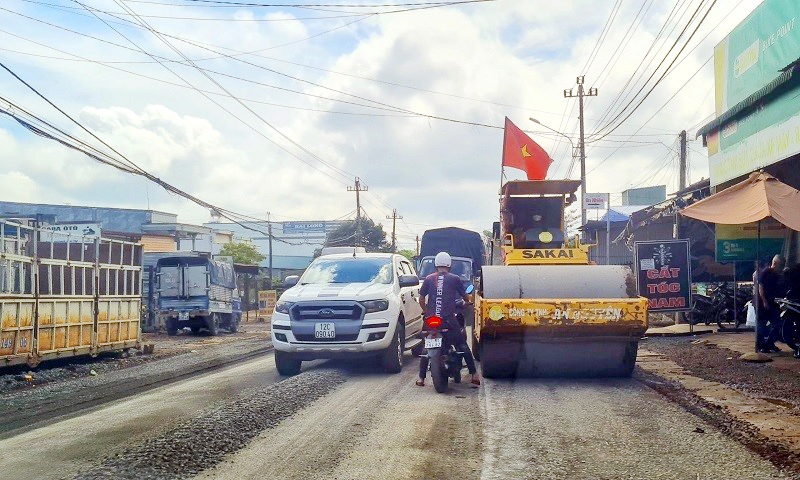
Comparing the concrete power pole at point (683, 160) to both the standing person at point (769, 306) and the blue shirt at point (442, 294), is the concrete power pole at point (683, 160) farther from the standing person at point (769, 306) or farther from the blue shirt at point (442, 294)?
the blue shirt at point (442, 294)

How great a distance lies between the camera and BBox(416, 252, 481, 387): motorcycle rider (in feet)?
32.2

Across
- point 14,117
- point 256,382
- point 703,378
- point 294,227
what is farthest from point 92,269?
point 294,227

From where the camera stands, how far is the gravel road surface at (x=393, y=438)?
5539 millimetres

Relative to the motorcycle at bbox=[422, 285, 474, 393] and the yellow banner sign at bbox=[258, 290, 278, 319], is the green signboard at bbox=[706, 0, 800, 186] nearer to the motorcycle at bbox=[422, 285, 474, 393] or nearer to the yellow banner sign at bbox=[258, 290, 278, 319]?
the motorcycle at bbox=[422, 285, 474, 393]

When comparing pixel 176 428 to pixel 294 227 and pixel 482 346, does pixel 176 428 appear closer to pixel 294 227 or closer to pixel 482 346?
pixel 482 346

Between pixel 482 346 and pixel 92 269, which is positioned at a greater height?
pixel 92 269

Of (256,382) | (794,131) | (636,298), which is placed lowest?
(256,382)

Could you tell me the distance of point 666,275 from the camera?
17812mm

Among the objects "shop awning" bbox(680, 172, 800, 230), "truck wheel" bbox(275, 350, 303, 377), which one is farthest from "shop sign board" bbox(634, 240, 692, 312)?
"truck wheel" bbox(275, 350, 303, 377)

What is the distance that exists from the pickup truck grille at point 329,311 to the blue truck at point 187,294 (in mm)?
14230

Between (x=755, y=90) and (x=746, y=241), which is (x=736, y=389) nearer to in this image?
(x=755, y=90)

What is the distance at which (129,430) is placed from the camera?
730 centimetres

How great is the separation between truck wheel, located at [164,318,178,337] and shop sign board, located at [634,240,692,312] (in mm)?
14882

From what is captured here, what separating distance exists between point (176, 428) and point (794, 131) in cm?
1033
